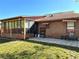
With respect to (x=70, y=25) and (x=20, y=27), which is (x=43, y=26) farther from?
(x=70, y=25)

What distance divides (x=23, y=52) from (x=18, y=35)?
31.5 feet

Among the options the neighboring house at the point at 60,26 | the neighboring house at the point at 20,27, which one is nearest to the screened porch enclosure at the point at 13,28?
the neighboring house at the point at 20,27

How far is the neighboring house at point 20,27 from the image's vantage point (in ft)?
74.5

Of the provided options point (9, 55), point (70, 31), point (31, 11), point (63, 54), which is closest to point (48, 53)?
point (63, 54)

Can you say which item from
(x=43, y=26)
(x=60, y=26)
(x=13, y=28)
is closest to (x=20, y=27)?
(x=13, y=28)

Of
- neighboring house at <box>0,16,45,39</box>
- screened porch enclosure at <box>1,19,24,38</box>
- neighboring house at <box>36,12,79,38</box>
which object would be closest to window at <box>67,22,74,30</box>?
neighboring house at <box>36,12,79,38</box>

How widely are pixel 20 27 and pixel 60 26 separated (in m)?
6.21

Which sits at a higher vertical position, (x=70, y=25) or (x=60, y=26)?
(x=70, y=25)

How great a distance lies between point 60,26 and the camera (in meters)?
21.2

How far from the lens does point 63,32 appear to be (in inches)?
819

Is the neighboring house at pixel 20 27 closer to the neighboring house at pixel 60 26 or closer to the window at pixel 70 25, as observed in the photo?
the neighboring house at pixel 60 26

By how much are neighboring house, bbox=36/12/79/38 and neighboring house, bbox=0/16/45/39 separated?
109 cm

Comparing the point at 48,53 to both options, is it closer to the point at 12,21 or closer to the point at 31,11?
the point at 12,21

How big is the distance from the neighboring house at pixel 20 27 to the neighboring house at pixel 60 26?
3.57ft
